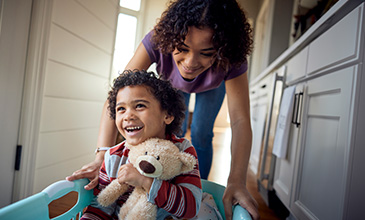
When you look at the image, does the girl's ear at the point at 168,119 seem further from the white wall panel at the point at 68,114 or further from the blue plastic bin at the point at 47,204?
the white wall panel at the point at 68,114

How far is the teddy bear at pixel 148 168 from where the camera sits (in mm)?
542

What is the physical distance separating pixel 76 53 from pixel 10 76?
15.8 inches

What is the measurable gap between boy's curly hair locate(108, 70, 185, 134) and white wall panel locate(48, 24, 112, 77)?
23.4 inches

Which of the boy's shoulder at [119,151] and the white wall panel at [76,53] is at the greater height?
the white wall panel at [76,53]

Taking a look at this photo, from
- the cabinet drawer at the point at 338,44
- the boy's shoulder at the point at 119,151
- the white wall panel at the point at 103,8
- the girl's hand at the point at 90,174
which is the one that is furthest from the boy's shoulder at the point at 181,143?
the white wall panel at the point at 103,8

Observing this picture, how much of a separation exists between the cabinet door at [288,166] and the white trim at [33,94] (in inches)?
45.2

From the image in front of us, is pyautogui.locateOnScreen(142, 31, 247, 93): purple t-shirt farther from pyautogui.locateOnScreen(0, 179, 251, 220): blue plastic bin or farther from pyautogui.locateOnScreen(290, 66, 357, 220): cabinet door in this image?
pyautogui.locateOnScreen(0, 179, 251, 220): blue plastic bin

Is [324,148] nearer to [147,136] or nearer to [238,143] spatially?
[238,143]

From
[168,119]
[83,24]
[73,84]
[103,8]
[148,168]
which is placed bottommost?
[148,168]

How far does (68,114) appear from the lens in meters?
1.32

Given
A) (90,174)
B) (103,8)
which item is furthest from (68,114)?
(90,174)

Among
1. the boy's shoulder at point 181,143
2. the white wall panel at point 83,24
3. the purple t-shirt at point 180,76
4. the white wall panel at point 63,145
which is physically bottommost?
the white wall panel at point 63,145

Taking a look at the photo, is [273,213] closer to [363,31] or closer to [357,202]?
[357,202]

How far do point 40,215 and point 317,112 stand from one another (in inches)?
37.6
